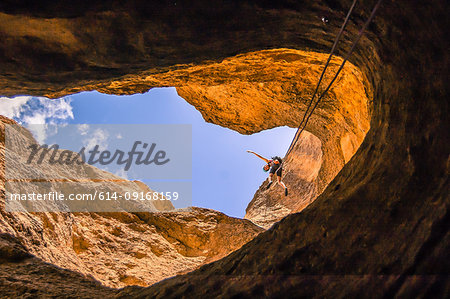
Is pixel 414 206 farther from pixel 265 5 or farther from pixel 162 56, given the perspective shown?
pixel 162 56

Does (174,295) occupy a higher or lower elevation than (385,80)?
lower

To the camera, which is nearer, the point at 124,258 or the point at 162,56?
the point at 162,56

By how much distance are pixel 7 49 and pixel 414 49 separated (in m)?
6.14

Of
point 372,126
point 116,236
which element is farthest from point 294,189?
point 372,126

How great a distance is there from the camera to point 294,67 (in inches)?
319

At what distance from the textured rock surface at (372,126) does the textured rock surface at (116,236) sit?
2.93 meters

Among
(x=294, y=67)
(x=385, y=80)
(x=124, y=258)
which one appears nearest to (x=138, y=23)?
(x=385, y=80)

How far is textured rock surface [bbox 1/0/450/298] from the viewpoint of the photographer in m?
2.78

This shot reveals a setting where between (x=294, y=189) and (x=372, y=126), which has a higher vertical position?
(x=294, y=189)

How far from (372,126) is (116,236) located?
28.8 ft

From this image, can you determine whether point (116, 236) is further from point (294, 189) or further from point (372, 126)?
point (294, 189)

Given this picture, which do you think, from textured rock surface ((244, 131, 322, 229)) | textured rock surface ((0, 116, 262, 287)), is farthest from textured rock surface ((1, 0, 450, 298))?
textured rock surface ((244, 131, 322, 229))

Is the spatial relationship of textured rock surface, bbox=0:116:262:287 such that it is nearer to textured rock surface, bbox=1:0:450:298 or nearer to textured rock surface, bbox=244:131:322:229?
textured rock surface, bbox=1:0:450:298

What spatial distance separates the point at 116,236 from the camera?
945 centimetres
